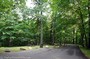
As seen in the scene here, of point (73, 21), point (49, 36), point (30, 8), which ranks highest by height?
point (30, 8)

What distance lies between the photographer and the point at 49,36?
52.9 m

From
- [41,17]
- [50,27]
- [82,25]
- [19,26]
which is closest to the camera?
[82,25]

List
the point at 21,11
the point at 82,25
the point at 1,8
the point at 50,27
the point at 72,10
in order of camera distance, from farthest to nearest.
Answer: the point at 50,27 → the point at 21,11 → the point at 82,25 → the point at 72,10 → the point at 1,8

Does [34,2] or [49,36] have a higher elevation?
[34,2]

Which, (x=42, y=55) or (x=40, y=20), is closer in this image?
(x=42, y=55)

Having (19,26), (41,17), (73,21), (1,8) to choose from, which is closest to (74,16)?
(73,21)

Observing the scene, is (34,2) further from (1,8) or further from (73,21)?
(1,8)

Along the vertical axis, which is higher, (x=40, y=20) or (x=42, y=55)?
Result: (x=40, y=20)

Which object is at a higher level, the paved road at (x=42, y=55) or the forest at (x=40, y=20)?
the forest at (x=40, y=20)

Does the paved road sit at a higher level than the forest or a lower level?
lower

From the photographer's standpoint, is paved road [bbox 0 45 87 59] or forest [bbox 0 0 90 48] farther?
forest [bbox 0 0 90 48]

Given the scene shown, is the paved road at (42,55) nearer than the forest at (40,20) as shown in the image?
Yes

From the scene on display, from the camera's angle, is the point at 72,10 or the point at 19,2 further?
the point at 72,10

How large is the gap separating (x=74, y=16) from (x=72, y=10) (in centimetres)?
271
